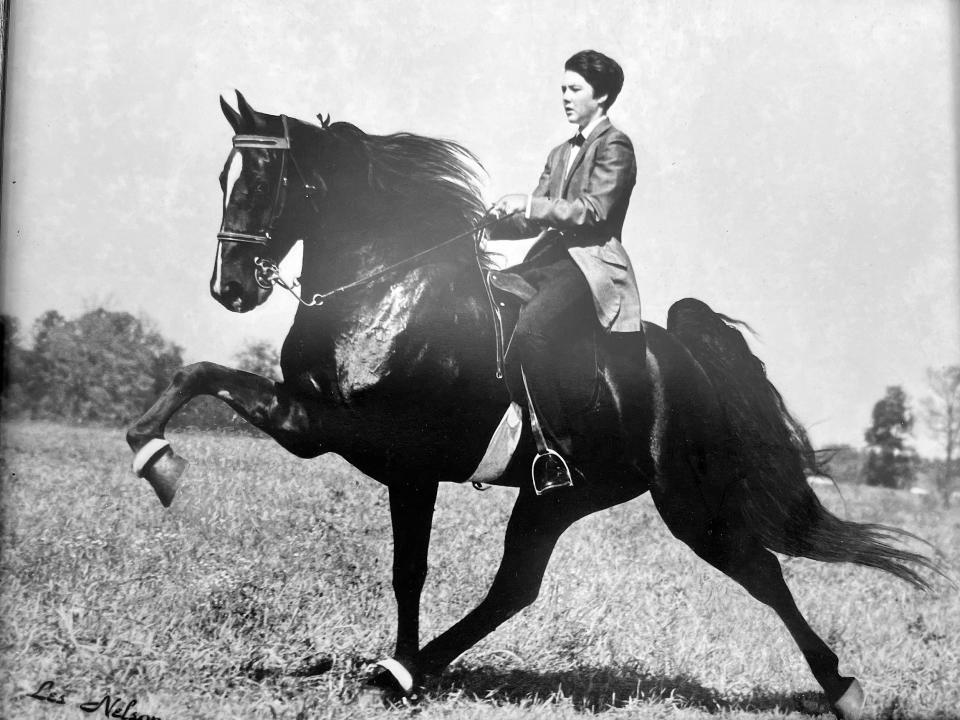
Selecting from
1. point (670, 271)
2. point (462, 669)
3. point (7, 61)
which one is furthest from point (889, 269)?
point (7, 61)

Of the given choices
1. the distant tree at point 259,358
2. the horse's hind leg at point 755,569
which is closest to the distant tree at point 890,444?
the horse's hind leg at point 755,569

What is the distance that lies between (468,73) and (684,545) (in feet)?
8.34

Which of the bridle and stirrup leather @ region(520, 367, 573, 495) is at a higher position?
the bridle

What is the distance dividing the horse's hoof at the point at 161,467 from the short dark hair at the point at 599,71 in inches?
102

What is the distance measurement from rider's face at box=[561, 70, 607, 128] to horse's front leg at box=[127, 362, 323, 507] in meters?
1.92

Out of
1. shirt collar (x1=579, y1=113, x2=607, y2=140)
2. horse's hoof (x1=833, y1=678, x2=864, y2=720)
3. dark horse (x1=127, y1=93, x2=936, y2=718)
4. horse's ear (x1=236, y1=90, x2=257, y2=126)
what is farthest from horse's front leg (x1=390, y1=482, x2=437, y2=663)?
horse's hoof (x1=833, y1=678, x2=864, y2=720)

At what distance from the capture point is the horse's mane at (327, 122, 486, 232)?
398cm

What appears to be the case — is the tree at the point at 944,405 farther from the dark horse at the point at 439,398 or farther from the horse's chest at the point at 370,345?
the horse's chest at the point at 370,345

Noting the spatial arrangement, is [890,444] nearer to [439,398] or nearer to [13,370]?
[439,398]

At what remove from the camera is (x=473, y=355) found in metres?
3.96

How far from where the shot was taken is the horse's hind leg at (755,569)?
4.23m

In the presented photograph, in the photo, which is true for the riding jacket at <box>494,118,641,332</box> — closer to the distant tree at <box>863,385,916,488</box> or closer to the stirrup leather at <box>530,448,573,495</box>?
the stirrup leather at <box>530,448,573,495</box>
